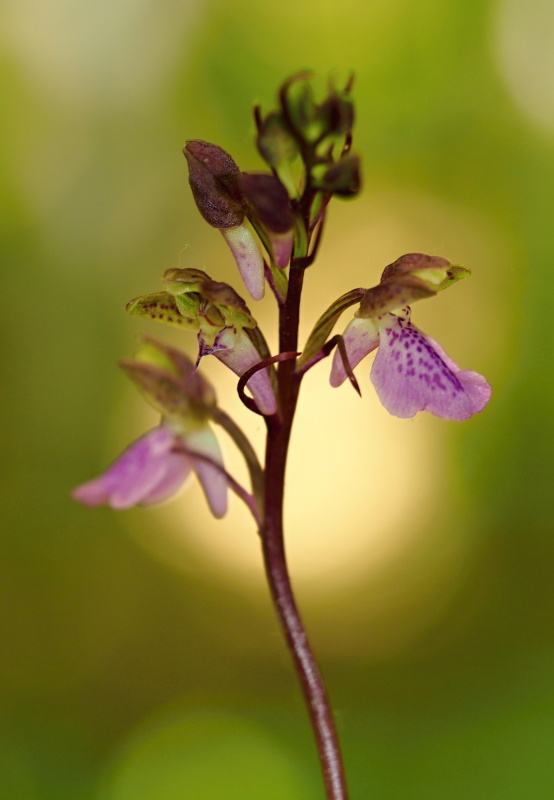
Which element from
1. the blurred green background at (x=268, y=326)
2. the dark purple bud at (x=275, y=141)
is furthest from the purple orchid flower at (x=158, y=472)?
the blurred green background at (x=268, y=326)

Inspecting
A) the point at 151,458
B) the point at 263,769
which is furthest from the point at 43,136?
the point at 151,458

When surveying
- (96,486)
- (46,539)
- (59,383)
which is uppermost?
(59,383)

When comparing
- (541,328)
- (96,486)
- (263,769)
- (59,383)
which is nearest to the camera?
(96,486)

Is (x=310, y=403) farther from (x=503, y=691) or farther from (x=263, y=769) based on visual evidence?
(x=263, y=769)

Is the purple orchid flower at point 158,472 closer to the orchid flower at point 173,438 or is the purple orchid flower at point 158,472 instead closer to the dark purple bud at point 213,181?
the orchid flower at point 173,438

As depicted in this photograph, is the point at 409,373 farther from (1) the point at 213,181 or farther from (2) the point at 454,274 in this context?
(1) the point at 213,181
